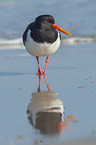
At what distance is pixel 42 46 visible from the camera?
457 centimetres

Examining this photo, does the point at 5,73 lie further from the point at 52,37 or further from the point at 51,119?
the point at 51,119

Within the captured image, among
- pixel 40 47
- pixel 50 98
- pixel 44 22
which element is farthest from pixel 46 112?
pixel 44 22

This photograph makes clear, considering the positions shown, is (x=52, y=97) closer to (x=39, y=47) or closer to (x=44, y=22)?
(x=39, y=47)

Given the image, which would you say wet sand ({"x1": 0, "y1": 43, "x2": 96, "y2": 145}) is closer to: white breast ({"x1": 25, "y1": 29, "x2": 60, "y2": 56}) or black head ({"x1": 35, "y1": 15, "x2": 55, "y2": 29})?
white breast ({"x1": 25, "y1": 29, "x2": 60, "y2": 56})

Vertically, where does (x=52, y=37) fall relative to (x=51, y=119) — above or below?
above

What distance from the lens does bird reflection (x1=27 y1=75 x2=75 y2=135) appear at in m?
2.63

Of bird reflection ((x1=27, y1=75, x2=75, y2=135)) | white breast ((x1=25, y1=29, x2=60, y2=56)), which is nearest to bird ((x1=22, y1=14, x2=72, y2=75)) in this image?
white breast ((x1=25, y1=29, x2=60, y2=56))

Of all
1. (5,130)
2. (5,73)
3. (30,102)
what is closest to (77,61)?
(5,73)

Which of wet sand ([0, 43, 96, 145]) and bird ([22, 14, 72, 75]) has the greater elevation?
bird ([22, 14, 72, 75])

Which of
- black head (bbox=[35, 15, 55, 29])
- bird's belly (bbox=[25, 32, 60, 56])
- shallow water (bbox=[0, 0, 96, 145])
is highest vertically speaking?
black head (bbox=[35, 15, 55, 29])

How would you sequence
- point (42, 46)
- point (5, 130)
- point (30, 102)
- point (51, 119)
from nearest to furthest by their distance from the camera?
point (5, 130), point (51, 119), point (30, 102), point (42, 46)

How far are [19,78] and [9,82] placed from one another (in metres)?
0.26

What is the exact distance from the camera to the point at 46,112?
10.0 feet

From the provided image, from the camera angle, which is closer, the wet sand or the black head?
the wet sand
